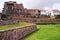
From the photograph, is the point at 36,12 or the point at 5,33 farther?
the point at 36,12

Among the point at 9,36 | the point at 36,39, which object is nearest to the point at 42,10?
the point at 36,39

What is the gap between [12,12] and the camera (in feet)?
207

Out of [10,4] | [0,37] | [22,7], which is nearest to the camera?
[0,37]

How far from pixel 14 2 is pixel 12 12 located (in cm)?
520

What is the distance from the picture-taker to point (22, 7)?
72.1 metres

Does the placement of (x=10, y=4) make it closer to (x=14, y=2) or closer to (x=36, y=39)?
(x=14, y=2)

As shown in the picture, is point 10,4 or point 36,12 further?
point 36,12

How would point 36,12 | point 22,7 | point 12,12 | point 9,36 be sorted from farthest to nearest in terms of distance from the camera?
point 36,12 < point 22,7 < point 12,12 < point 9,36

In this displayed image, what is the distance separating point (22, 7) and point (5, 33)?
60307mm

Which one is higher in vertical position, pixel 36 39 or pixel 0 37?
pixel 0 37

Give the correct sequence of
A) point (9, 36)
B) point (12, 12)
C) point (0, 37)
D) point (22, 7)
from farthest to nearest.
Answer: point (22, 7) < point (12, 12) < point (9, 36) < point (0, 37)

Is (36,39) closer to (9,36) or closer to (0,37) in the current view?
(9,36)

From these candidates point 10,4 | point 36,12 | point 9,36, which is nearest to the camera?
point 9,36

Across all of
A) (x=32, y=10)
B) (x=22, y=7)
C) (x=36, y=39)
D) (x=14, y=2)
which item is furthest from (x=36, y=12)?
(x=36, y=39)
